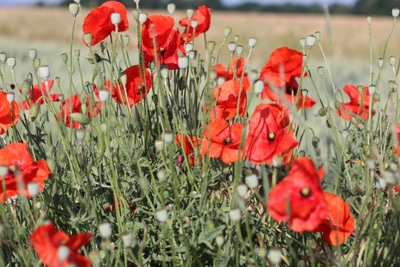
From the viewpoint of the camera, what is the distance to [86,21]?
1.23m

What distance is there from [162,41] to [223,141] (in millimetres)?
306

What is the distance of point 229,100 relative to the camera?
1.28 m

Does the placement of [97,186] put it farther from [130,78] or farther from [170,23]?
[170,23]

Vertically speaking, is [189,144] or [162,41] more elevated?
[162,41]

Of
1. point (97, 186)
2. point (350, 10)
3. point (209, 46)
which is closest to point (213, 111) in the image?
point (209, 46)

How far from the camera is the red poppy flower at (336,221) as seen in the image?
1012mm

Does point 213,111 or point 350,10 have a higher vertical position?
point 213,111

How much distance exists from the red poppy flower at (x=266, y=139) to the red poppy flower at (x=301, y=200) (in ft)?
0.62

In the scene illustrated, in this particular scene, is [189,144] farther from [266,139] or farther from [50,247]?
[50,247]

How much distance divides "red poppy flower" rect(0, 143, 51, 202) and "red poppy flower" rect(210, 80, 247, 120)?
39 cm

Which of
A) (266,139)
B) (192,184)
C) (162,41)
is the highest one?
(162,41)

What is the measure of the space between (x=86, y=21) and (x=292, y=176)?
1.89ft

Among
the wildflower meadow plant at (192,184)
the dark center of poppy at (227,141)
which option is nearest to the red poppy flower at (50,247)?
the wildflower meadow plant at (192,184)

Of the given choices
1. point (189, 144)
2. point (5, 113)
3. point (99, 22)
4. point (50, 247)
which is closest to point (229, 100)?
point (189, 144)
